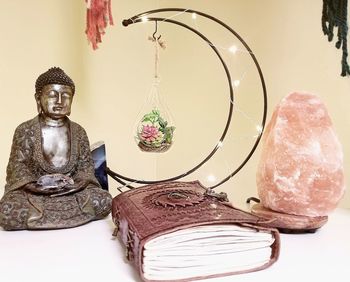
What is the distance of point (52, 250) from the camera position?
664 mm

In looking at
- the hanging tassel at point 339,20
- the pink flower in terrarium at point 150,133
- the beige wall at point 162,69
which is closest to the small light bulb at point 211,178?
the beige wall at point 162,69

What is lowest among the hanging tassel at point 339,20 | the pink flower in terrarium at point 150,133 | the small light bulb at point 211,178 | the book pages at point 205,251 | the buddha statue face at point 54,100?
the small light bulb at point 211,178

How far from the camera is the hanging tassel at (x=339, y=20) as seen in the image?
82cm

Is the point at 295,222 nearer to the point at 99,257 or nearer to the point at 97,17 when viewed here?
the point at 99,257

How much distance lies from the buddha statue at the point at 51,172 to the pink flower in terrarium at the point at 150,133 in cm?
13

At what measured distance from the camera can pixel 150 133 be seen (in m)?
0.88

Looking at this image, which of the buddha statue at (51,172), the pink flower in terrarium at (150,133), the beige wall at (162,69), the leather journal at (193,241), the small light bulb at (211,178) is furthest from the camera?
the small light bulb at (211,178)

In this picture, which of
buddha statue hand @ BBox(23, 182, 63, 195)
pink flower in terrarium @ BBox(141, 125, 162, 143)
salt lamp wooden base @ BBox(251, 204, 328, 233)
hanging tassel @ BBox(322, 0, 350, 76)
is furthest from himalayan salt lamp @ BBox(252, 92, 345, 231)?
buddha statue hand @ BBox(23, 182, 63, 195)

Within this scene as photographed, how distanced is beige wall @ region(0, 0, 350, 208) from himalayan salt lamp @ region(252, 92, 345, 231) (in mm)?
226

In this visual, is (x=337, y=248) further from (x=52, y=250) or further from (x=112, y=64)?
(x=112, y=64)

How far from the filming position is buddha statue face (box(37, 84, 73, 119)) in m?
0.82

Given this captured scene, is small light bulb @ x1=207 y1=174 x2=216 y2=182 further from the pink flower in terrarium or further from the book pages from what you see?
the book pages

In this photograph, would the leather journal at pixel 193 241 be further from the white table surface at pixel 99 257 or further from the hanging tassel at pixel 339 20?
the hanging tassel at pixel 339 20

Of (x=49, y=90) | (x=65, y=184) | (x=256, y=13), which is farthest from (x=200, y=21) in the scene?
(x=65, y=184)
